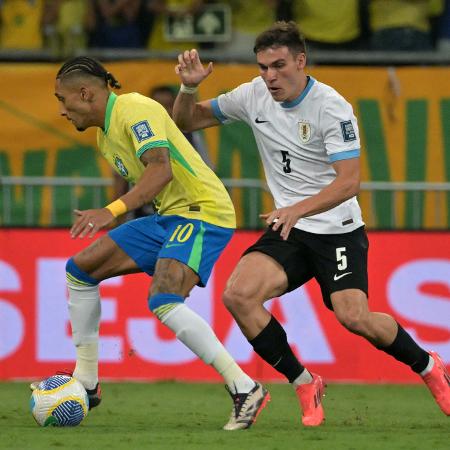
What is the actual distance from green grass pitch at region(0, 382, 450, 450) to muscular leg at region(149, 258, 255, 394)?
12.4 inches

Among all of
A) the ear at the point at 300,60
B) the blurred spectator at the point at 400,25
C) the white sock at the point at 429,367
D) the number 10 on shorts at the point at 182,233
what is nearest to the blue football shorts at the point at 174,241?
the number 10 on shorts at the point at 182,233

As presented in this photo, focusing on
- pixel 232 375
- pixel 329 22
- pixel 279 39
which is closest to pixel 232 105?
pixel 279 39

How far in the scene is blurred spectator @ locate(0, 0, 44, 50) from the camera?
14.2 m

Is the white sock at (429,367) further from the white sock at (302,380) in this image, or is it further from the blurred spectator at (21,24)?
the blurred spectator at (21,24)

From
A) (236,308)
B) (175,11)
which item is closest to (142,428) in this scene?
(236,308)

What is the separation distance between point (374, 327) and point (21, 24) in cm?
744

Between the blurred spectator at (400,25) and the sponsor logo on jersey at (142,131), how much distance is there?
6.99m

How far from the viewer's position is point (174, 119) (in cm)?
843

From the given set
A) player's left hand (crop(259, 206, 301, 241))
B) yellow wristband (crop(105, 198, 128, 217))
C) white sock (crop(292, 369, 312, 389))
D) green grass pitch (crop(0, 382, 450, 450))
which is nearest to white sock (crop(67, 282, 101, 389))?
green grass pitch (crop(0, 382, 450, 450))

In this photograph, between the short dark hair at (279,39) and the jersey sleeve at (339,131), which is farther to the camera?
the short dark hair at (279,39)

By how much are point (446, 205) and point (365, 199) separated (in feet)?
2.57

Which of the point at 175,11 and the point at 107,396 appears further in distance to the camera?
the point at 175,11

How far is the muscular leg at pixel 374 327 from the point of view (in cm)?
793

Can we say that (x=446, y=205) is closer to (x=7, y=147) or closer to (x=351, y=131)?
(x=7, y=147)
